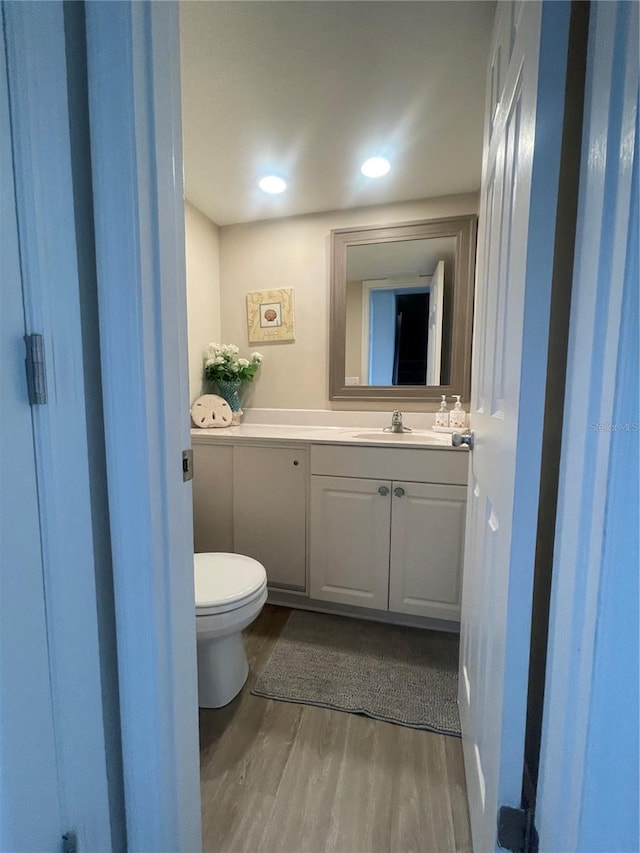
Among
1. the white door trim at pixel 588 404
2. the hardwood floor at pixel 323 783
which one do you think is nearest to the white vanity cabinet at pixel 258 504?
the hardwood floor at pixel 323 783

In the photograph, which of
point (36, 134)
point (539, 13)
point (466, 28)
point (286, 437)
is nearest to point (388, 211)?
point (466, 28)

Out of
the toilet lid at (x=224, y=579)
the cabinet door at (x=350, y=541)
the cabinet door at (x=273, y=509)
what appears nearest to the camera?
the toilet lid at (x=224, y=579)

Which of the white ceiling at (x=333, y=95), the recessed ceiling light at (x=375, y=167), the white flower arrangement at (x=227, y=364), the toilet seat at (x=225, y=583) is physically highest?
the white ceiling at (x=333, y=95)

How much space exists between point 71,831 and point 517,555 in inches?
34.6

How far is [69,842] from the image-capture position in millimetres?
595

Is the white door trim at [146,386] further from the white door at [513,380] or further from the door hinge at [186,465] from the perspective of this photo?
the white door at [513,380]

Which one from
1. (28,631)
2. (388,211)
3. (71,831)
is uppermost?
(388,211)

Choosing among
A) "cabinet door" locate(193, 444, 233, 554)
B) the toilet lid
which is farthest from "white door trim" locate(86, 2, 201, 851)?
"cabinet door" locate(193, 444, 233, 554)

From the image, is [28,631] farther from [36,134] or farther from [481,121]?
[481,121]

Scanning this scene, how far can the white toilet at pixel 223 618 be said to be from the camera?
1124 millimetres

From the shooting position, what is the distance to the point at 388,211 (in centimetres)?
199

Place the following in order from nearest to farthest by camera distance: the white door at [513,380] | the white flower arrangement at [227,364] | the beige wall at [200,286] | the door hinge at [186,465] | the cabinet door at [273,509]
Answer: the white door at [513,380], the door hinge at [186,465], the cabinet door at [273,509], the beige wall at [200,286], the white flower arrangement at [227,364]

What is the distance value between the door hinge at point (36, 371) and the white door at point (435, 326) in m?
1.79

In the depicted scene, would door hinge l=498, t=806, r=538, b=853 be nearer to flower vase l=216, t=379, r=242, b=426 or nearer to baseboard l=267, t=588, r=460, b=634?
baseboard l=267, t=588, r=460, b=634
